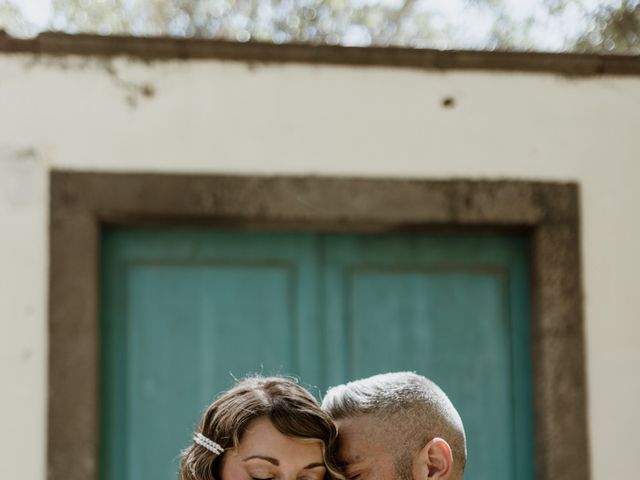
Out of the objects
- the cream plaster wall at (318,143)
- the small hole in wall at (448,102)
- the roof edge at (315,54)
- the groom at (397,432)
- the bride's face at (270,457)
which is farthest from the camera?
the small hole in wall at (448,102)

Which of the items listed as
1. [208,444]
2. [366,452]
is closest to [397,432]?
[366,452]

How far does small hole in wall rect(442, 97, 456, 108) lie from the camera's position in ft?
18.3

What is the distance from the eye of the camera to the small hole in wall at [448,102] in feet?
18.3

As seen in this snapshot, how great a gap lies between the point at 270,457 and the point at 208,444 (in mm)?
170

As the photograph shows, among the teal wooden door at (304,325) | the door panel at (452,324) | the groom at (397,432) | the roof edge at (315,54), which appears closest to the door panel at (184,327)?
the teal wooden door at (304,325)

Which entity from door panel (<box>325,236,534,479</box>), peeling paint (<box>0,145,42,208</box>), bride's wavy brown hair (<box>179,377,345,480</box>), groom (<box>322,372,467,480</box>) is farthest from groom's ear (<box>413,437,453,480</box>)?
peeling paint (<box>0,145,42,208</box>)

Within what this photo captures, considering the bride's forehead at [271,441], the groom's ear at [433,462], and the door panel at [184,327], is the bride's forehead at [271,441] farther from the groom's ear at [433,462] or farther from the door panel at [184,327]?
the door panel at [184,327]

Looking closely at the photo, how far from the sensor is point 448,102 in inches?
220

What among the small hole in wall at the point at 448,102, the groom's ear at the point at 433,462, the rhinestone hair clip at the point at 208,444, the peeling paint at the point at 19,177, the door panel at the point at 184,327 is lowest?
the groom's ear at the point at 433,462

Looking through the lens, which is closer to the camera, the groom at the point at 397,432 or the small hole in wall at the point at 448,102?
the groom at the point at 397,432

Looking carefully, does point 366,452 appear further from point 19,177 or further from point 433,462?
point 19,177

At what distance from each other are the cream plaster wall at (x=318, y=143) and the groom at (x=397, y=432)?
245 cm

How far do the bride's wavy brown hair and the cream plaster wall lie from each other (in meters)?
2.40

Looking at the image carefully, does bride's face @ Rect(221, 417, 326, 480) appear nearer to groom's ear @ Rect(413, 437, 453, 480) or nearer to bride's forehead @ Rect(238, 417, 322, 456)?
bride's forehead @ Rect(238, 417, 322, 456)
